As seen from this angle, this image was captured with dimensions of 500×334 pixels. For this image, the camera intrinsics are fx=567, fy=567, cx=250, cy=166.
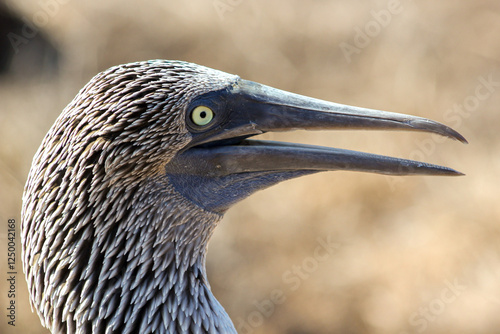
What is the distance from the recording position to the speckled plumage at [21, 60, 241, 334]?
3.27m

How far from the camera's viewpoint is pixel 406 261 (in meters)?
8.22

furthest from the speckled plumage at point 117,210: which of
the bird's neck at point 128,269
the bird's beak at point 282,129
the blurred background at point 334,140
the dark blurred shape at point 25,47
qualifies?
the dark blurred shape at point 25,47

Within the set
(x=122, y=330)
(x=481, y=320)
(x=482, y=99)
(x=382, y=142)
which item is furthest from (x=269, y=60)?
(x=122, y=330)

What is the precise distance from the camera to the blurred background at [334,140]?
8180 mm

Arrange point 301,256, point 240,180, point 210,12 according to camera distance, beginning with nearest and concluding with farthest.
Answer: point 240,180 < point 301,256 < point 210,12

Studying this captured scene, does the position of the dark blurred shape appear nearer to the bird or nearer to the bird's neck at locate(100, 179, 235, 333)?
the bird

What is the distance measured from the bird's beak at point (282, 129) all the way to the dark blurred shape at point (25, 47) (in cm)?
645

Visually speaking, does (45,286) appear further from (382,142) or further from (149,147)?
(382,142)

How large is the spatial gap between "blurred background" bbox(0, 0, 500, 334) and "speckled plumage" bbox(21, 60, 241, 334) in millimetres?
Result: 4906

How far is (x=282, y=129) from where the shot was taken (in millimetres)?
3379

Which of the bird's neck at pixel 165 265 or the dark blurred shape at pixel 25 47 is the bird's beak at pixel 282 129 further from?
the dark blurred shape at pixel 25 47

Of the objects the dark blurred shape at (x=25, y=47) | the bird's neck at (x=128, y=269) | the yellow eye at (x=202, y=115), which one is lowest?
the bird's neck at (x=128, y=269)

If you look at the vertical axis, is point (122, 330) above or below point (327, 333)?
below

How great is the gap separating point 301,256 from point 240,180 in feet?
Answer: 16.8
